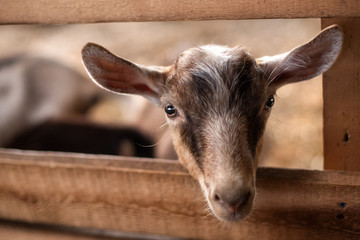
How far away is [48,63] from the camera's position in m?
6.00

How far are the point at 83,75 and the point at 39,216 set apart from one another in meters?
3.93

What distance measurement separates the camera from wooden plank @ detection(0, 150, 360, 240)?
2057mm

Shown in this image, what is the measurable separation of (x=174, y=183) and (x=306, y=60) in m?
0.89

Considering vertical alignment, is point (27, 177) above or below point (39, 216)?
above

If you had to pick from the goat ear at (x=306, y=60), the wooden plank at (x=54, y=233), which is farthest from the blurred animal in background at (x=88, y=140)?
the goat ear at (x=306, y=60)

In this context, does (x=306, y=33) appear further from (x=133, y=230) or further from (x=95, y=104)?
(x=133, y=230)

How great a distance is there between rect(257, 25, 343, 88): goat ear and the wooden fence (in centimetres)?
7

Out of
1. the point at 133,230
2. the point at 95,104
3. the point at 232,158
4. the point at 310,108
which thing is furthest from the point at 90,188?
the point at 95,104

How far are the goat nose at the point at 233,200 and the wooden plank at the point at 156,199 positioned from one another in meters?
0.38

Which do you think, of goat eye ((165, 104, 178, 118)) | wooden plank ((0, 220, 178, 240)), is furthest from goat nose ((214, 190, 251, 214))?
wooden plank ((0, 220, 178, 240))

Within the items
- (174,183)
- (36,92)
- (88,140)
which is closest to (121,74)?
(174,183)

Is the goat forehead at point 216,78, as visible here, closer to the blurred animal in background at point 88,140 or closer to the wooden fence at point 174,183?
the wooden fence at point 174,183

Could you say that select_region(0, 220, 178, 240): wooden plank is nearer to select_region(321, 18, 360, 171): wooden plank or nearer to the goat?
the goat

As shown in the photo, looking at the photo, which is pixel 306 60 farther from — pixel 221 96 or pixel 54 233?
pixel 54 233
